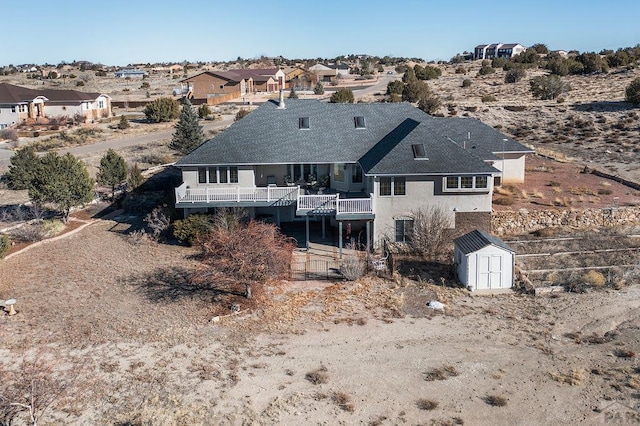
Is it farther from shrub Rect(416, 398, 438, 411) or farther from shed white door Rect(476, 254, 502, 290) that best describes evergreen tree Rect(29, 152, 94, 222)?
shrub Rect(416, 398, 438, 411)

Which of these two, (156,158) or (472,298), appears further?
(156,158)

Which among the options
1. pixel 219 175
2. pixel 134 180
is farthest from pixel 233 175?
pixel 134 180

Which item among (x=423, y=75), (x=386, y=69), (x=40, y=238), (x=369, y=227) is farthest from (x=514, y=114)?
(x=386, y=69)

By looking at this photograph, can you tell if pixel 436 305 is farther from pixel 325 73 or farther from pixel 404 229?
pixel 325 73

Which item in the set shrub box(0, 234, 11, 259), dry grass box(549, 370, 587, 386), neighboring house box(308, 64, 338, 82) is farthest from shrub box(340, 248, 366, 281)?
neighboring house box(308, 64, 338, 82)

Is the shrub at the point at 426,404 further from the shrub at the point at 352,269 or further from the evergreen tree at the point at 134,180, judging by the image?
the evergreen tree at the point at 134,180

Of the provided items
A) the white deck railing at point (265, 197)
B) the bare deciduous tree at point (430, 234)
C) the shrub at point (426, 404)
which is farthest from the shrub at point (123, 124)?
the shrub at point (426, 404)

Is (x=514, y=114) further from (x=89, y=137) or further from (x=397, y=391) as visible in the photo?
(x=397, y=391)
